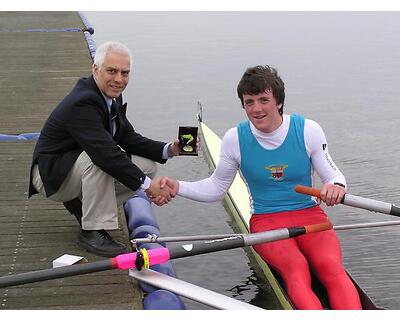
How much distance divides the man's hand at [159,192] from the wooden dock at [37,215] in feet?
1.96

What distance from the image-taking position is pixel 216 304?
496cm

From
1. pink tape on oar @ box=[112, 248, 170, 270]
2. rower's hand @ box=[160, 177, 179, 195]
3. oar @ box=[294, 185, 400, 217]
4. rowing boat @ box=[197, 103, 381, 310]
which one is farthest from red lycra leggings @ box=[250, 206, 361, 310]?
pink tape on oar @ box=[112, 248, 170, 270]

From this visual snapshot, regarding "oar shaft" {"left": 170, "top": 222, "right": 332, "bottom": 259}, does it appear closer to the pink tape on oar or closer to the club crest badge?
the pink tape on oar

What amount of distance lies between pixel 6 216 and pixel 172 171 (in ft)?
15.1

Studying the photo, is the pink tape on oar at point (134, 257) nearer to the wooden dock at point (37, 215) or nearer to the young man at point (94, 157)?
the wooden dock at point (37, 215)

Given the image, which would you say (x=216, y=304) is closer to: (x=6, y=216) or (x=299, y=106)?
(x=6, y=216)

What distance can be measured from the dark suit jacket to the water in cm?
176

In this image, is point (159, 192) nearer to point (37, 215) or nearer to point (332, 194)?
point (332, 194)

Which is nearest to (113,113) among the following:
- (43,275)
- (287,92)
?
(43,275)

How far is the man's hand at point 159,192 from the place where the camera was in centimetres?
552

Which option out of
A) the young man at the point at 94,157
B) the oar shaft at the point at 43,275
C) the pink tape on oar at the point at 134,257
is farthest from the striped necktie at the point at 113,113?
the oar shaft at the point at 43,275

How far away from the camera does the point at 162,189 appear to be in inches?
217

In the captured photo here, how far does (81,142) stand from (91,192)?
370mm
